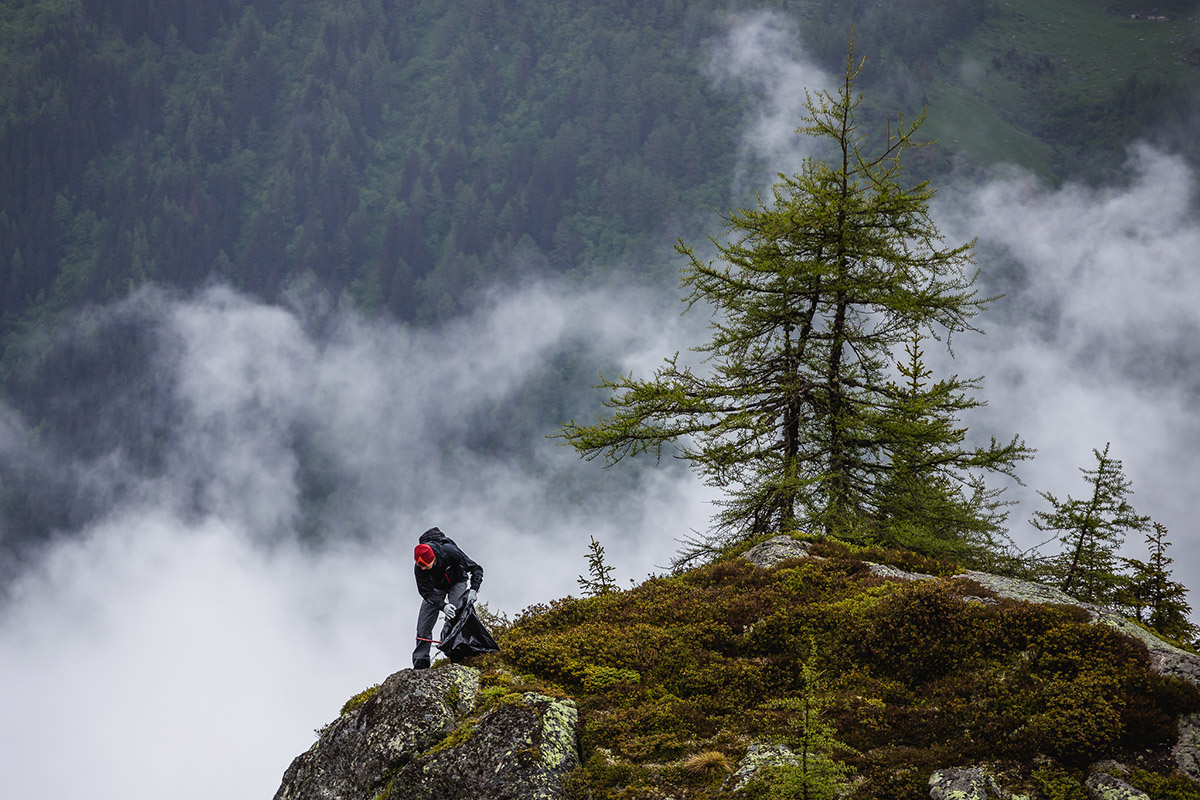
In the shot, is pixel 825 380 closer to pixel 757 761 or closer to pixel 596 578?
pixel 596 578

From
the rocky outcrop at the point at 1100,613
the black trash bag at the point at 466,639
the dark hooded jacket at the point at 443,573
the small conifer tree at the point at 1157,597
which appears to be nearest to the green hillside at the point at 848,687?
the rocky outcrop at the point at 1100,613

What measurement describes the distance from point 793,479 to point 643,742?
8250mm

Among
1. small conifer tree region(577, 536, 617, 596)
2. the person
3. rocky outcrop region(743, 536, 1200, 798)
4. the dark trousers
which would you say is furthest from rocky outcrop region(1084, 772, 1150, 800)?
small conifer tree region(577, 536, 617, 596)

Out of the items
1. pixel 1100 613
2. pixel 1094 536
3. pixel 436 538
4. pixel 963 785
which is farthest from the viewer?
pixel 1094 536

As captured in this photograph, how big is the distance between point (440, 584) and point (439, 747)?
2778 millimetres

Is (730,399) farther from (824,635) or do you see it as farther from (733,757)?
(733,757)

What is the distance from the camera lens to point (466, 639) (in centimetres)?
1185

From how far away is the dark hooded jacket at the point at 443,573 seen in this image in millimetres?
12297

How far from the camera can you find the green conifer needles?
698 inches

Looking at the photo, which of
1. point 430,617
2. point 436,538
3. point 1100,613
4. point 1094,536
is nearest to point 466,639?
point 430,617

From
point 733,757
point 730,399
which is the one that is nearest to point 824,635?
point 733,757

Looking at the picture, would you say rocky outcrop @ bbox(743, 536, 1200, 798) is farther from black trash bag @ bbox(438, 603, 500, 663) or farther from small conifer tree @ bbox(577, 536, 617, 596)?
black trash bag @ bbox(438, 603, 500, 663)

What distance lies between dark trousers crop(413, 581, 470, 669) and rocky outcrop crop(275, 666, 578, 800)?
0.79 metres

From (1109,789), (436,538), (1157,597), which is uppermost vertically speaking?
(436,538)
